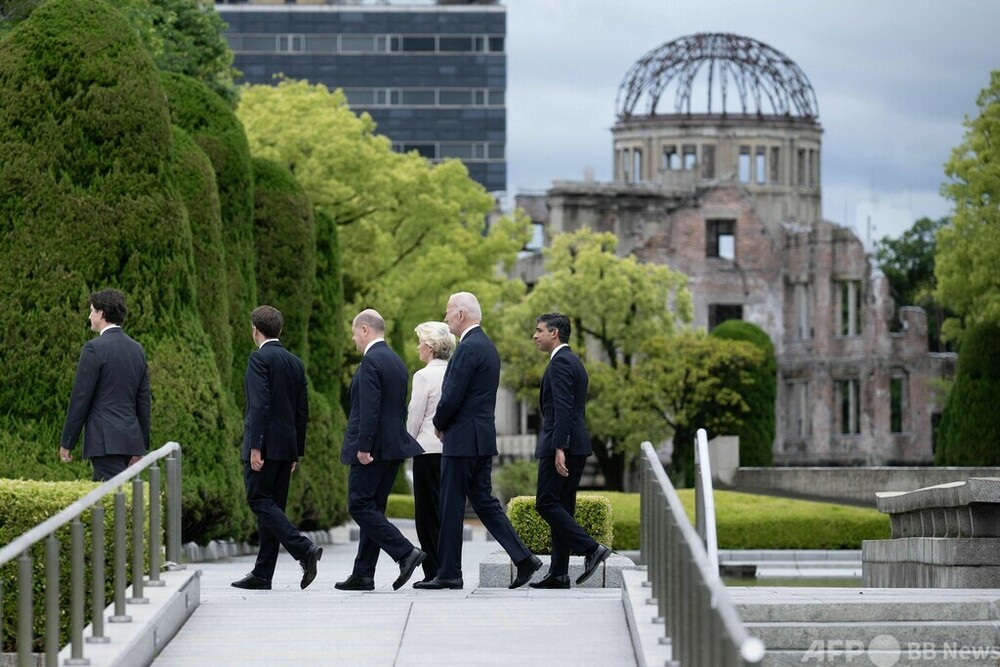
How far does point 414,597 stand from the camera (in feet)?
39.6

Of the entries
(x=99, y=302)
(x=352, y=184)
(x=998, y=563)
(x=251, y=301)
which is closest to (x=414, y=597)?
(x=99, y=302)

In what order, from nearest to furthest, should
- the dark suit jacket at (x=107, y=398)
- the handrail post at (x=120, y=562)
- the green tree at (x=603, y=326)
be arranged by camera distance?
the handrail post at (x=120, y=562) → the dark suit jacket at (x=107, y=398) → the green tree at (x=603, y=326)

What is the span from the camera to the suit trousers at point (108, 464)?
41.3 feet

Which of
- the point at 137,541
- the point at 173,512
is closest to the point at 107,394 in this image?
the point at 173,512

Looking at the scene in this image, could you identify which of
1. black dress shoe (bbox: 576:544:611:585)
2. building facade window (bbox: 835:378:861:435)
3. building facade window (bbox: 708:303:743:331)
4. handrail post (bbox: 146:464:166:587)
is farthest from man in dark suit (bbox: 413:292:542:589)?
building facade window (bbox: 708:303:743:331)

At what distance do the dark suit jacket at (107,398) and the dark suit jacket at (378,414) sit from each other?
141 centimetres

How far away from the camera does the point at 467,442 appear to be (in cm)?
1264

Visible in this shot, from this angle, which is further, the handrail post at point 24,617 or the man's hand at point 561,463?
the man's hand at point 561,463

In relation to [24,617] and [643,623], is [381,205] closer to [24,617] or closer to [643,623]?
[643,623]

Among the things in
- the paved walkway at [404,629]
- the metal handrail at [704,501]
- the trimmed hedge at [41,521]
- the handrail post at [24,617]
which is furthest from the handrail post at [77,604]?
the metal handrail at [704,501]

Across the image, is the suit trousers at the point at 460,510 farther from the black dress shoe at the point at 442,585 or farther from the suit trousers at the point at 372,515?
the suit trousers at the point at 372,515

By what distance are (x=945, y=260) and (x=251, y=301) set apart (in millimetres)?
24883

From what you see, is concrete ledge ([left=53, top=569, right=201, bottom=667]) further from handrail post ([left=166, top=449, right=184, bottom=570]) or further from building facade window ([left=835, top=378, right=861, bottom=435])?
building facade window ([left=835, top=378, right=861, bottom=435])

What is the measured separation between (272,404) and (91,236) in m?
6.03
